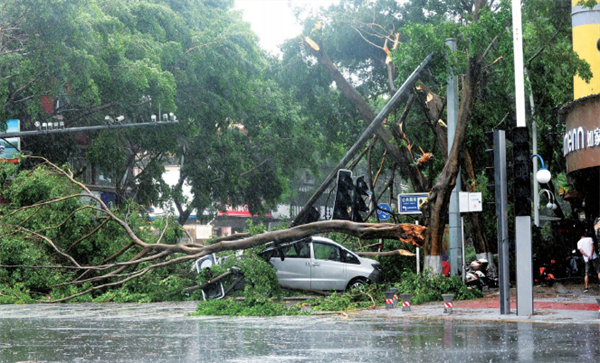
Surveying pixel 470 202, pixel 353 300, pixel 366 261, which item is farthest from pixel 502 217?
pixel 366 261

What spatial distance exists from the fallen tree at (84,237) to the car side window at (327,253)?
77.7 inches

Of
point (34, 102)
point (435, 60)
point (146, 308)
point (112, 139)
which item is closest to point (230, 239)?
point (146, 308)

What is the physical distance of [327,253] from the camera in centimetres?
2162

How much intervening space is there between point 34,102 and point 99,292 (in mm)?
7950

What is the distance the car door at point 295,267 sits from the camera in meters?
21.5

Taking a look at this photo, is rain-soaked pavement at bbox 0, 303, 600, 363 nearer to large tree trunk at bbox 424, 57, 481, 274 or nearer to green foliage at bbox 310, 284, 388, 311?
green foliage at bbox 310, 284, 388, 311

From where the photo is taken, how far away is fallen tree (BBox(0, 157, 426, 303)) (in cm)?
2002

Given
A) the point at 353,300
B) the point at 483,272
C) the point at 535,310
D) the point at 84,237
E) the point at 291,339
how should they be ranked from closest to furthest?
the point at 291,339, the point at 535,310, the point at 353,300, the point at 84,237, the point at 483,272

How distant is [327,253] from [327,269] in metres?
0.49

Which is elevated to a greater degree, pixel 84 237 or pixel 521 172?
pixel 521 172

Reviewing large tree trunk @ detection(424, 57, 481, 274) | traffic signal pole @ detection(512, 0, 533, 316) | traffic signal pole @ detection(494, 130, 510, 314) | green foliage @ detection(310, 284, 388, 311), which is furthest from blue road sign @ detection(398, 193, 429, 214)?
traffic signal pole @ detection(512, 0, 533, 316)

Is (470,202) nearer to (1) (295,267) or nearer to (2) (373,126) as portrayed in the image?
(2) (373,126)

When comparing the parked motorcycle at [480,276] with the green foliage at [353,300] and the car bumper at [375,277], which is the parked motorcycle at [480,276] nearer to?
the car bumper at [375,277]

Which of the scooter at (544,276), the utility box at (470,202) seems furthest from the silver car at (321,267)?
the scooter at (544,276)
